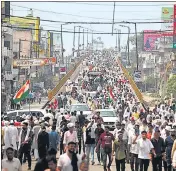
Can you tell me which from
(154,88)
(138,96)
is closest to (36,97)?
(138,96)

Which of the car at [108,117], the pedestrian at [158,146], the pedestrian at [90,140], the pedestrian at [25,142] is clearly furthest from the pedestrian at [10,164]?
the car at [108,117]

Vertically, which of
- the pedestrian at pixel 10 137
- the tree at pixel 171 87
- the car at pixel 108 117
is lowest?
the tree at pixel 171 87

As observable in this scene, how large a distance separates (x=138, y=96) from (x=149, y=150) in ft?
117

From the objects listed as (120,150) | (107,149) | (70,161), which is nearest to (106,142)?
(107,149)

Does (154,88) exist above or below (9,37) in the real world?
below

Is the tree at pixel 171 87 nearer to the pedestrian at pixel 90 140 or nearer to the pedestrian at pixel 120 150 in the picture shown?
the pedestrian at pixel 90 140

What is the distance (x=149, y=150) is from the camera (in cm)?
1780

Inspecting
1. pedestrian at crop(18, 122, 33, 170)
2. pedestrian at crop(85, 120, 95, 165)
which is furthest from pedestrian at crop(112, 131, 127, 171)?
pedestrian at crop(85, 120, 95, 165)

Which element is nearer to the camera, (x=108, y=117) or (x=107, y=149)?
(x=107, y=149)

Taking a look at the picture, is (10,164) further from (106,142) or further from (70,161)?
(106,142)

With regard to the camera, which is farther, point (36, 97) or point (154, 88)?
point (154, 88)

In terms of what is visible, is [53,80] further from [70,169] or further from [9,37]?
[70,169]

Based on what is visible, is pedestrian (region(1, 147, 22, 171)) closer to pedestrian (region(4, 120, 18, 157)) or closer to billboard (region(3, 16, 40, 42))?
pedestrian (region(4, 120, 18, 157))

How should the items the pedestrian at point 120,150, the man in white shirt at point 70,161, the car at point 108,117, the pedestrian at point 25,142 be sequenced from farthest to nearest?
the car at point 108,117 → the pedestrian at point 25,142 → the pedestrian at point 120,150 → the man in white shirt at point 70,161
